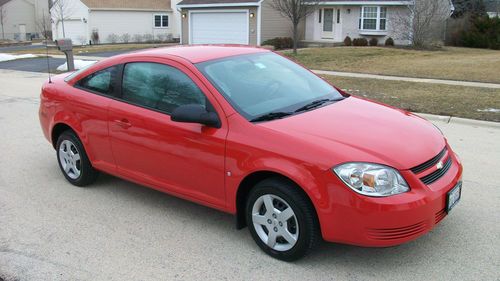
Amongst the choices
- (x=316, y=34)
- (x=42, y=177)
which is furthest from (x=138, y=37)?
(x=42, y=177)

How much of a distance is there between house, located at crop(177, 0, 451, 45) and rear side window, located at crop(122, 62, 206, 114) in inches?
991

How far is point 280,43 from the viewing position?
103ft

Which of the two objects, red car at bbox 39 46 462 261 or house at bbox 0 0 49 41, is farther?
house at bbox 0 0 49 41

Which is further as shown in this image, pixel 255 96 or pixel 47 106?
pixel 47 106

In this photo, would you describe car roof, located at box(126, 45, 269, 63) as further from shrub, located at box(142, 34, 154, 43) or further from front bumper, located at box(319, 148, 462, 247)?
shrub, located at box(142, 34, 154, 43)

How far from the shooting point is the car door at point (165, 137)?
406 cm

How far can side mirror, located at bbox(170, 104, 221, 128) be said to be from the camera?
3.94 metres

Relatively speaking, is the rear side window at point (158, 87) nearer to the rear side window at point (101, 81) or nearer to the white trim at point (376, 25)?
the rear side window at point (101, 81)

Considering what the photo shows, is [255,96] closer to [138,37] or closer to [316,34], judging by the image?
[316,34]

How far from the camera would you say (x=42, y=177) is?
19.5 ft

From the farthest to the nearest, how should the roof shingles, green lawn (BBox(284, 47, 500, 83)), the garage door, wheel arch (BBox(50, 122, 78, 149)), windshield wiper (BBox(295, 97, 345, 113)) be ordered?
the roof shingles
the garage door
green lawn (BBox(284, 47, 500, 83))
wheel arch (BBox(50, 122, 78, 149))
windshield wiper (BBox(295, 97, 345, 113))

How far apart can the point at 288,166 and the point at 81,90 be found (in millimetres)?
2738

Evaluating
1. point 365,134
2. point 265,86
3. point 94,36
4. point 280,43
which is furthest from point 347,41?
point 365,134

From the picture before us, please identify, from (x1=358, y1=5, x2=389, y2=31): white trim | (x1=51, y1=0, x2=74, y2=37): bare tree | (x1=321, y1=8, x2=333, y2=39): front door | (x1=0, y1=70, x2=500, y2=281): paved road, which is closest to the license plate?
(x1=0, y1=70, x2=500, y2=281): paved road
